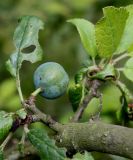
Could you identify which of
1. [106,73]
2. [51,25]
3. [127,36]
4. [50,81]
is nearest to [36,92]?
[50,81]

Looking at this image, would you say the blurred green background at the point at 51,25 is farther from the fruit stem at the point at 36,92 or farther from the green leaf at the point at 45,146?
the green leaf at the point at 45,146

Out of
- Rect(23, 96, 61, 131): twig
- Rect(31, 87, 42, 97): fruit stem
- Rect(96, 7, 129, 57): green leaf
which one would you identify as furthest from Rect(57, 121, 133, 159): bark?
Rect(96, 7, 129, 57): green leaf

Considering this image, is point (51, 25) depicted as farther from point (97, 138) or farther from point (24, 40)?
point (97, 138)

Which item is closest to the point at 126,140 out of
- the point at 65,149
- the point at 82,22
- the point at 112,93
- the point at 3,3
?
the point at 65,149

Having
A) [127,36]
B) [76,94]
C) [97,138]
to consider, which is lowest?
[97,138]

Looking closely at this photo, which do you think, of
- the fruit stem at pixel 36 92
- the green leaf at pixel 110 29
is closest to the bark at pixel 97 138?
the fruit stem at pixel 36 92

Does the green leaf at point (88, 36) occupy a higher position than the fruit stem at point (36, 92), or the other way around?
the green leaf at point (88, 36)

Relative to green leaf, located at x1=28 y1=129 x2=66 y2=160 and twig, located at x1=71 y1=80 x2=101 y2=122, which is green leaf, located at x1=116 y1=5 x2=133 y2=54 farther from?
green leaf, located at x1=28 y1=129 x2=66 y2=160
